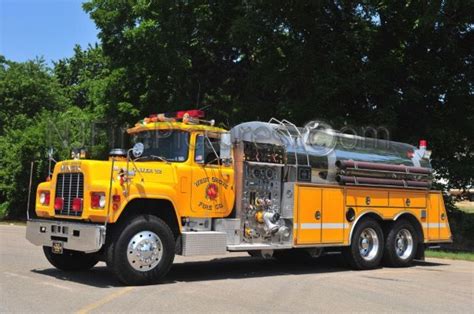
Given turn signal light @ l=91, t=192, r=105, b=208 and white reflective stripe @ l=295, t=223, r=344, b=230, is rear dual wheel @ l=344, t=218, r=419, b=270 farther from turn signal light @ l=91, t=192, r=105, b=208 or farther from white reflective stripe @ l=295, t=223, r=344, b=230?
turn signal light @ l=91, t=192, r=105, b=208

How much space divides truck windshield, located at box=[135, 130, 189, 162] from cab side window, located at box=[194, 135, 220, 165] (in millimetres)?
213

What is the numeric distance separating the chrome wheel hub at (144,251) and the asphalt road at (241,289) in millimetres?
399

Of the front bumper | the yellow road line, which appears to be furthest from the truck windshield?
the yellow road line

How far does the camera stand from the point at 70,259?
11000 mm

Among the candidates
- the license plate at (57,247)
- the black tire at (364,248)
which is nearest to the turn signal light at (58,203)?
the license plate at (57,247)

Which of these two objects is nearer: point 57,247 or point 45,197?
point 57,247

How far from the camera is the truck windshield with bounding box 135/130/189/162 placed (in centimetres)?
1055

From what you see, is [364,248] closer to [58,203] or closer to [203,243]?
[203,243]

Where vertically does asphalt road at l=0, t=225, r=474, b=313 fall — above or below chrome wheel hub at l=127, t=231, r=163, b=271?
below

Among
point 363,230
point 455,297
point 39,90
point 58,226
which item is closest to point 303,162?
point 363,230

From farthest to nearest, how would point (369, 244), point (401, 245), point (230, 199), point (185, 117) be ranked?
point (401, 245) < point (369, 244) < point (230, 199) < point (185, 117)

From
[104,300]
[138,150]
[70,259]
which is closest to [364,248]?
[138,150]

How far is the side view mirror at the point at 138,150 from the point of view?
1088 centimetres

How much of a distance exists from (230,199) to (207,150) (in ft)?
3.41
